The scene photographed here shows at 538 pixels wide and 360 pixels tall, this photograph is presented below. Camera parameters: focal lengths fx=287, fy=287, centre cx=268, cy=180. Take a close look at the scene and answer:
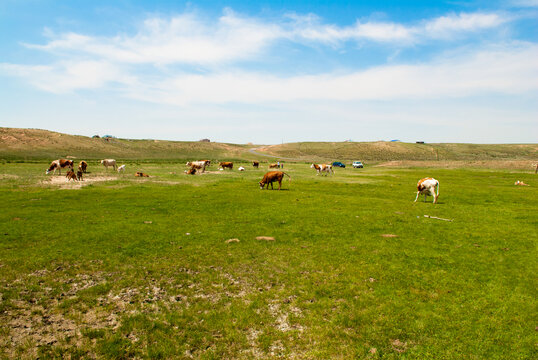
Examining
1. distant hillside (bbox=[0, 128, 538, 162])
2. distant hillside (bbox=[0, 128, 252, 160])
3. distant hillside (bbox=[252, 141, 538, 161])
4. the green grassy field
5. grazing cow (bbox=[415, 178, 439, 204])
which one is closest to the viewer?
the green grassy field

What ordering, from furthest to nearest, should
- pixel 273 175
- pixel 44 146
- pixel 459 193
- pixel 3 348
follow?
pixel 44 146 → pixel 273 175 → pixel 459 193 → pixel 3 348

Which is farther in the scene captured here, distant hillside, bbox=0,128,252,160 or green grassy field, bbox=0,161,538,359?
distant hillside, bbox=0,128,252,160

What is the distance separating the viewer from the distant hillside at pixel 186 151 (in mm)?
112938

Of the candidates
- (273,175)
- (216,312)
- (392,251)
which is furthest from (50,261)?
(273,175)

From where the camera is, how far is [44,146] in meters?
118

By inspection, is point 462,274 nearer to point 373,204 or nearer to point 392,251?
point 392,251

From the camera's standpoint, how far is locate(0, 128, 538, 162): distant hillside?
371 feet

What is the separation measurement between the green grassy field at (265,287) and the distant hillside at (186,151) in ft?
335

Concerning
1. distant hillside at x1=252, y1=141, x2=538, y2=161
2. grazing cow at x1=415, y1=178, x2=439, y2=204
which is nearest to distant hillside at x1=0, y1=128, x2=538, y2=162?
distant hillside at x1=252, y1=141, x2=538, y2=161

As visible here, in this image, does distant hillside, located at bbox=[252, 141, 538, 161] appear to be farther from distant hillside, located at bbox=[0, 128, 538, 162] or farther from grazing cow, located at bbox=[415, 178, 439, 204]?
grazing cow, located at bbox=[415, 178, 439, 204]

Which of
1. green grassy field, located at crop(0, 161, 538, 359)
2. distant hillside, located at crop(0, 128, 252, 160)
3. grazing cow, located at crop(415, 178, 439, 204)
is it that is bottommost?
green grassy field, located at crop(0, 161, 538, 359)

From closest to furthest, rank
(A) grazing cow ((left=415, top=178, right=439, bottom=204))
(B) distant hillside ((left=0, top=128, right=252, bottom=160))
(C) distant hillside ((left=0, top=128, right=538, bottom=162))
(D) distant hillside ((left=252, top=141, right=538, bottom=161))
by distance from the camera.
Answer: (A) grazing cow ((left=415, top=178, right=439, bottom=204)), (B) distant hillside ((left=0, top=128, right=252, bottom=160)), (C) distant hillside ((left=0, top=128, right=538, bottom=162)), (D) distant hillside ((left=252, top=141, right=538, bottom=161))

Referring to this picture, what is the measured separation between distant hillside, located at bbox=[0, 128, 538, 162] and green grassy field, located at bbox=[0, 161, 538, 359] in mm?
101957

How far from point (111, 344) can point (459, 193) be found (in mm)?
33575
